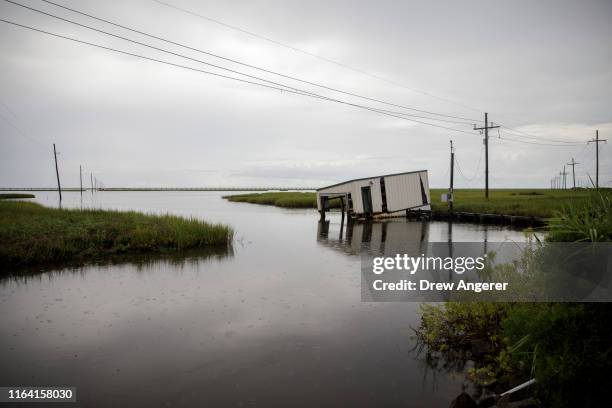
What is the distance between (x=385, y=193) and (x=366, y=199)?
202 centimetres

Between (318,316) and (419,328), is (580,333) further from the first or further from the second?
(318,316)

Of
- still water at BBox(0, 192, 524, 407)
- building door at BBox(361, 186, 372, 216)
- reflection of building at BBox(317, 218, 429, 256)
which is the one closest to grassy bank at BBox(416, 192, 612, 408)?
still water at BBox(0, 192, 524, 407)

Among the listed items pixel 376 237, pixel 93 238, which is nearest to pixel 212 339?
pixel 93 238

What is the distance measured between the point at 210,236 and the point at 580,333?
18172 mm

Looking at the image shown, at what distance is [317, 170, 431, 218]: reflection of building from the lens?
34.9 metres

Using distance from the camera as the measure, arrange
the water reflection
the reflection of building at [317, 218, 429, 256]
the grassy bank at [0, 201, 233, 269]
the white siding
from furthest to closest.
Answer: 1. the white siding
2. the reflection of building at [317, 218, 429, 256]
3. the grassy bank at [0, 201, 233, 269]
4. the water reflection

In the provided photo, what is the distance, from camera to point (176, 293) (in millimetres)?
11773

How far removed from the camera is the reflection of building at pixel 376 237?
64.5 feet

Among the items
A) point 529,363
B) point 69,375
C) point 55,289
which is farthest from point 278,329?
point 55,289

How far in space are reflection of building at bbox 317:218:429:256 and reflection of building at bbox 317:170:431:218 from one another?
230cm

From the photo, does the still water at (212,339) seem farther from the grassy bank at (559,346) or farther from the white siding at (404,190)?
the white siding at (404,190)

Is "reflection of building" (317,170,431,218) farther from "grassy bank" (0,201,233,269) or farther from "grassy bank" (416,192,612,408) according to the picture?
"grassy bank" (416,192,612,408)

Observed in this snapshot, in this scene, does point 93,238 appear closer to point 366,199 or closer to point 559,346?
point 559,346

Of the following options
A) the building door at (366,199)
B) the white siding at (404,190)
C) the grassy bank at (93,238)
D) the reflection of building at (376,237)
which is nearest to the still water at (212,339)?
the grassy bank at (93,238)
